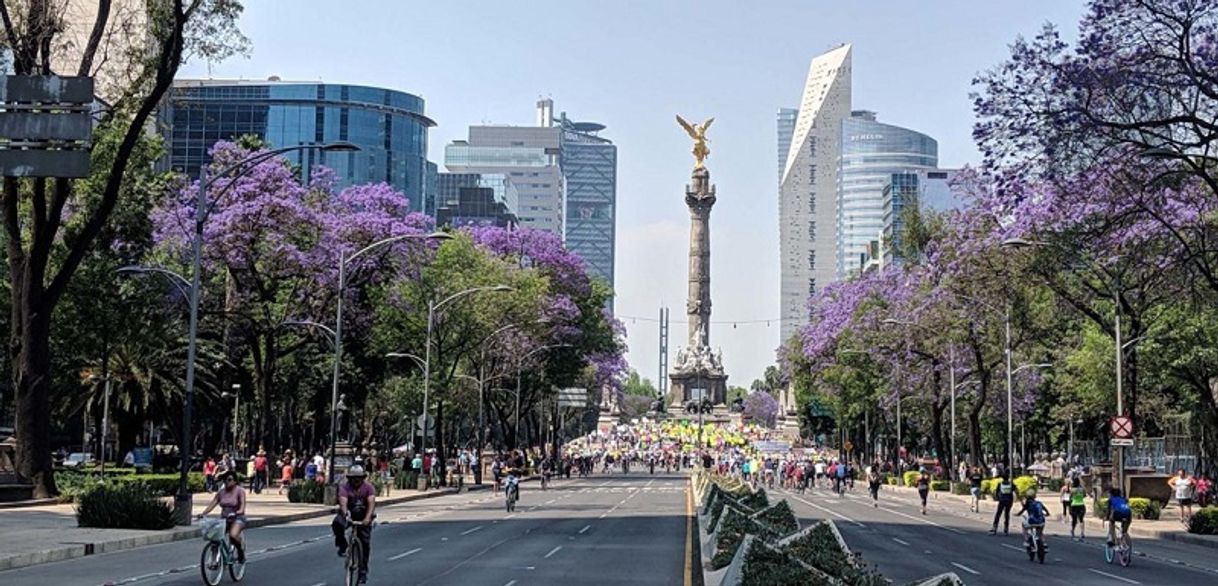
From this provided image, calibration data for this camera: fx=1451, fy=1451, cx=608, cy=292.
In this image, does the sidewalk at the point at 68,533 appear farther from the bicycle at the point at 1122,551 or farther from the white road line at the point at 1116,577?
the bicycle at the point at 1122,551

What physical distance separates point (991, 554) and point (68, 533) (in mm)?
19413

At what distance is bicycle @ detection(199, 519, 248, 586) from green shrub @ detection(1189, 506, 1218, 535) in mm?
27855

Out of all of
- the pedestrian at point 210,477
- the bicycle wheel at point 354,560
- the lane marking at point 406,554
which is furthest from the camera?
the pedestrian at point 210,477

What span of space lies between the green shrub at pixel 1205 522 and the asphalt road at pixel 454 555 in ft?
45.3

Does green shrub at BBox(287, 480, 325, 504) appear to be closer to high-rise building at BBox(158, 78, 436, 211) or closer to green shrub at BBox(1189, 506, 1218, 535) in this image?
green shrub at BBox(1189, 506, 1218, 535)

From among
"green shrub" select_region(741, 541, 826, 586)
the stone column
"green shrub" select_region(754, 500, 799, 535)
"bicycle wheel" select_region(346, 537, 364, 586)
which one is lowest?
"bicycle wheel" select_region(346, 537, 364, 586)

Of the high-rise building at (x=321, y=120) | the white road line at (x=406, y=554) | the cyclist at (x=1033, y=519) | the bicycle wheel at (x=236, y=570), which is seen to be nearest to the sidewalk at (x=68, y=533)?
the bicycle wheel at (x=236, y=570)

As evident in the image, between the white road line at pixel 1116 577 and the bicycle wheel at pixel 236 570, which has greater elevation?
the bicycle wheel at pixel 236 570

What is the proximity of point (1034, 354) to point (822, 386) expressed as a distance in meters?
16.5

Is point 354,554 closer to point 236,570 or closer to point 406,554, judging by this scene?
point 236,570

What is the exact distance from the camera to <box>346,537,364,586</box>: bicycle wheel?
60.8 feet

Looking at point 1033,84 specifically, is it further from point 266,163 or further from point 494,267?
point 494,267

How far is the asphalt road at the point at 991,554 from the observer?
25.7 m

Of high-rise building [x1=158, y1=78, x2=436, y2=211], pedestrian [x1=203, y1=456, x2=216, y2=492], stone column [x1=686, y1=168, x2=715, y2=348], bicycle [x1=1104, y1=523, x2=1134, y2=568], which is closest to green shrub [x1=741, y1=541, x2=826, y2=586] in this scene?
bicycle [x1=1104, y1=523, x2=1134, y2=568]
